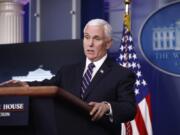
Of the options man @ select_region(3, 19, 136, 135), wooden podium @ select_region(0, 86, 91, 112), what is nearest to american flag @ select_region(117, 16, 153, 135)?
man @ select_region(3, 19, 136, 135)

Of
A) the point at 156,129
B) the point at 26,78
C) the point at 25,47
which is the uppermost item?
the point at 25,47

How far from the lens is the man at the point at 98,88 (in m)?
1.50

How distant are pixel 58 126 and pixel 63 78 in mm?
642

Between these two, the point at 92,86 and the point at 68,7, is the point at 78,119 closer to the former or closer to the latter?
the point at 92,86

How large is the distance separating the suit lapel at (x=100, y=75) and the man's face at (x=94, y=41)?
0.05 meters

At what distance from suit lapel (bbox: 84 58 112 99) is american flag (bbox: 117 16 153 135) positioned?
2077 millimetres

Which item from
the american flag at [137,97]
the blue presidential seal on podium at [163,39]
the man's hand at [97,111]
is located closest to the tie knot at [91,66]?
the man's hand at [97,111]

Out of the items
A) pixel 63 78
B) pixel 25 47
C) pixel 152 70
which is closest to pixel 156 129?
pixel 152 70

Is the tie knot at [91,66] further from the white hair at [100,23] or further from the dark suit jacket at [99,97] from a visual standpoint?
the white hair at [100,23]

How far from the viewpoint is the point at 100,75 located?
1.90m

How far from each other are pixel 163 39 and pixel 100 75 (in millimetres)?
2836

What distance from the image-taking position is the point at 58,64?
4.15m

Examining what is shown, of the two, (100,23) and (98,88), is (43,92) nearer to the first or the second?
(98,88)

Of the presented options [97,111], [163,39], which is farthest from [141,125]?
[97,111]
